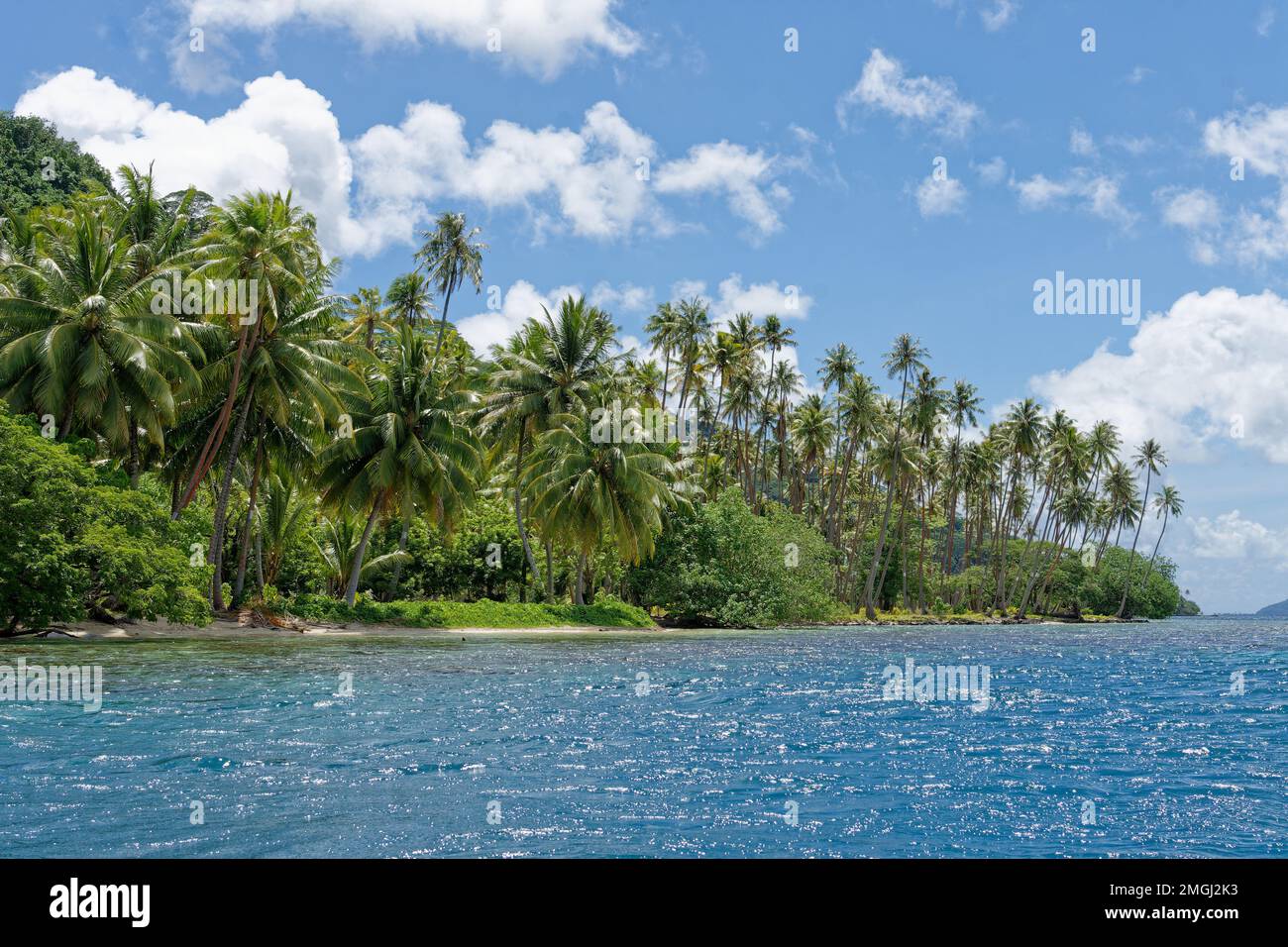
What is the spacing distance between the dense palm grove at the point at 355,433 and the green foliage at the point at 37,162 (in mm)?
28201

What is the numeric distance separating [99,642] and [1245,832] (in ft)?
89.5

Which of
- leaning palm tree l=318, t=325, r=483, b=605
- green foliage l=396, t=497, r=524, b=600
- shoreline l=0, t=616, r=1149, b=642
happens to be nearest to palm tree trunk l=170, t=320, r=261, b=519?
shoreline l=0, t=616, r=1149, b=642

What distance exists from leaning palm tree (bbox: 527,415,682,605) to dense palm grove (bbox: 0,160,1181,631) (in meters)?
0.11

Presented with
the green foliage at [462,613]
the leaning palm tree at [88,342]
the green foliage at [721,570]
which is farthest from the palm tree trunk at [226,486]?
the green foliage at [721,570]

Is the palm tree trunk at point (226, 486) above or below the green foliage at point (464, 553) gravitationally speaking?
above

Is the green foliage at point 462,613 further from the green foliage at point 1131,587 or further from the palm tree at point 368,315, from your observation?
the green foliage at point 1131,587

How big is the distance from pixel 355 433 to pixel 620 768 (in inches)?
1261

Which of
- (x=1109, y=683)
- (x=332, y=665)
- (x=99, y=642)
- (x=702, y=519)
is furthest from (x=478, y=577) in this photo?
(x=1109, y=683)

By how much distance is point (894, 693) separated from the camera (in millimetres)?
19078

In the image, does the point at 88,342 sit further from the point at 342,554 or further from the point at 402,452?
the point at 342,554

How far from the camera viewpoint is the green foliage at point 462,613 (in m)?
37.6

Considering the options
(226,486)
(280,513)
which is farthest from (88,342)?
(280,513)
